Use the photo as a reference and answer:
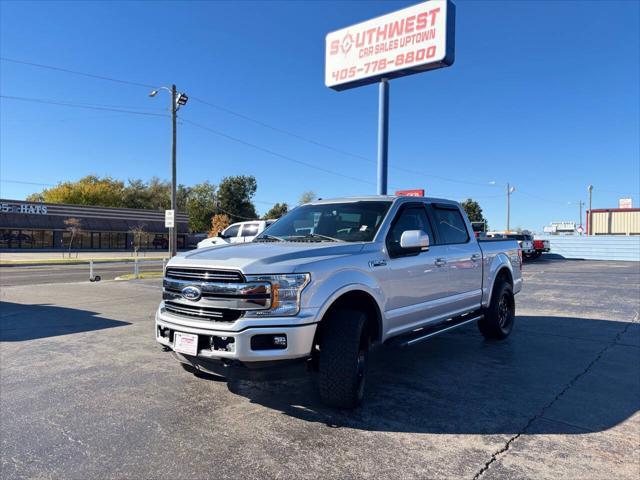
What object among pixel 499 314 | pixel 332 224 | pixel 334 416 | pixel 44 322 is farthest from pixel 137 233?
pixel 334 416

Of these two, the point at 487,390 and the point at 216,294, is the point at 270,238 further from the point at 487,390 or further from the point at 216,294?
the point at 487,390

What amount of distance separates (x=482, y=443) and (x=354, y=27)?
18.5m

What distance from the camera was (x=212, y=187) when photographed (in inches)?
2936

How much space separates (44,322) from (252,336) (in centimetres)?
647

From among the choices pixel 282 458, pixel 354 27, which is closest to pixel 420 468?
pixel 282 458

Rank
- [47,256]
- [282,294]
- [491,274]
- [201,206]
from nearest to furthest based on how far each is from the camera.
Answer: [282,294] → [491,274] → [47,256] → [201,206]

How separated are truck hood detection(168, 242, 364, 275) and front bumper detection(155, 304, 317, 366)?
0.40 metres

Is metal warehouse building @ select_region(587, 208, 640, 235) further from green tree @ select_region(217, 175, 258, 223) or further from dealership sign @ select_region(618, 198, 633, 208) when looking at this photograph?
green tree @ select_region(217, 175, 258, 223)

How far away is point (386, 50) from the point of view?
17594 mm

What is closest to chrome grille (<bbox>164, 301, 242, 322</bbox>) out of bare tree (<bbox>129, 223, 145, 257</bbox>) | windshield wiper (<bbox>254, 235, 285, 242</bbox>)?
windshield wiper (<bbox>254, 235, 285, 242</bbox>)

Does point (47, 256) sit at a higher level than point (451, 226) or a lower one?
lower

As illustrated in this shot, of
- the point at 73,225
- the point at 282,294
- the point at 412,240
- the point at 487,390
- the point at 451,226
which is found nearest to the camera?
the point at 282,294

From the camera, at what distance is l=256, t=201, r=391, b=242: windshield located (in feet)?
15.3

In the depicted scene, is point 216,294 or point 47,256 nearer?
point 216,294
